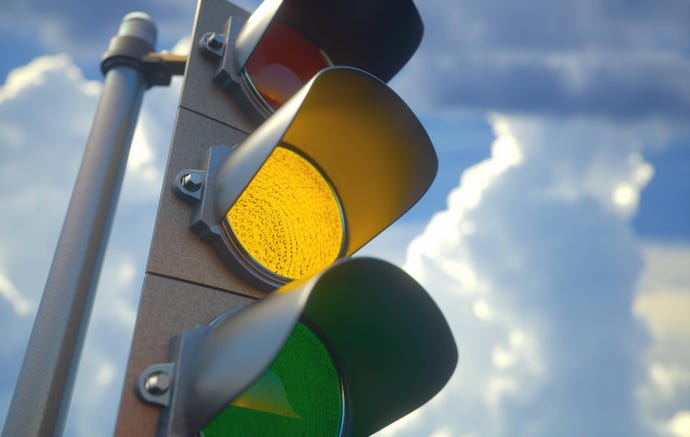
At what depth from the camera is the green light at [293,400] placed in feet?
4.27

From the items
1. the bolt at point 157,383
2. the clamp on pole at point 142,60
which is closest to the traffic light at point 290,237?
the bolt at point 157,383

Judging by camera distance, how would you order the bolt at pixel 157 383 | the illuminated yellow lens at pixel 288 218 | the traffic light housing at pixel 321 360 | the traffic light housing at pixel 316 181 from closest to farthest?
the traffic light housing at pixel 321 360 < the bolt at pixel 157 383 < the traffic light housing at pixel 316 181 < the illuminated yellow lens at pixel 288 218

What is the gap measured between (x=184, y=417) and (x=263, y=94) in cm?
95

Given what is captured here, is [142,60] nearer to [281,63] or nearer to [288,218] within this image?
[281,63]

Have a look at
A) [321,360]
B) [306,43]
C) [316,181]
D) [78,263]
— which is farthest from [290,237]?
[306,43]

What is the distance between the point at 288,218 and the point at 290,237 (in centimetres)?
5

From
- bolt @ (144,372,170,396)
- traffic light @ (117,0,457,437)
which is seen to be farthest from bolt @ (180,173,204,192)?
bolt @ (144,372,170,396)

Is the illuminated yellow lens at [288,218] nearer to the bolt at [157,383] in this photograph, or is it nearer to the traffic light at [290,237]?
the traffic light at [290,237]

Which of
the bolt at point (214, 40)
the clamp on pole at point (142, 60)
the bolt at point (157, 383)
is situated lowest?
the bolt at point (157, 383)

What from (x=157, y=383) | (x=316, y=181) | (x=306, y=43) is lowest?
(x=157, y=383)

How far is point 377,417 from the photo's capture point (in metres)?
1.55

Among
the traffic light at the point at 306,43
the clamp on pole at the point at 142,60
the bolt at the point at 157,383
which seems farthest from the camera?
the clamp on pole at the point at 142,60

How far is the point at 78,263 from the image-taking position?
1.72 m

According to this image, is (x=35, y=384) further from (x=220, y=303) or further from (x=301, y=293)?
(x=301, y=293)
